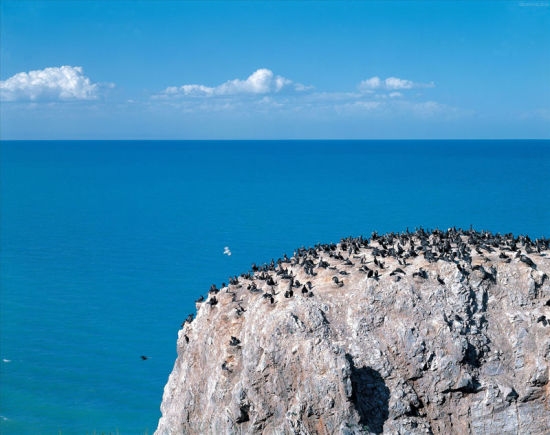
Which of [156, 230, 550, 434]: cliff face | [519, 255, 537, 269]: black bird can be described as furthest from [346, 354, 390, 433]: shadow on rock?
[519, 255, 537, 269]: black bird

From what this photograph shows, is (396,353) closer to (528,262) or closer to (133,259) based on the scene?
(528,262)

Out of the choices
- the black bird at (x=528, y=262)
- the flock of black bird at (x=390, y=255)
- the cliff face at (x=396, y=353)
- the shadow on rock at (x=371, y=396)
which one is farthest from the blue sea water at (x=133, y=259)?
the black bird at (x=528, y=262)

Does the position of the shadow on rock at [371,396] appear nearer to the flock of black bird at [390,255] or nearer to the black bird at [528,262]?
the flock of black bird at [390,255]

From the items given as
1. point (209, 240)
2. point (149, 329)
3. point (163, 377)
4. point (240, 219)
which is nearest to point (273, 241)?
point (209, 240)

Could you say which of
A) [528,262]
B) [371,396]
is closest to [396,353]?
[371,396]

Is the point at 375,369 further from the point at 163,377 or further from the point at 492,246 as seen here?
the point at 163,377

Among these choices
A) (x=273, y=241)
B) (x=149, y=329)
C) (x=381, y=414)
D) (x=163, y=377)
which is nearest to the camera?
(x=381, y=414)
